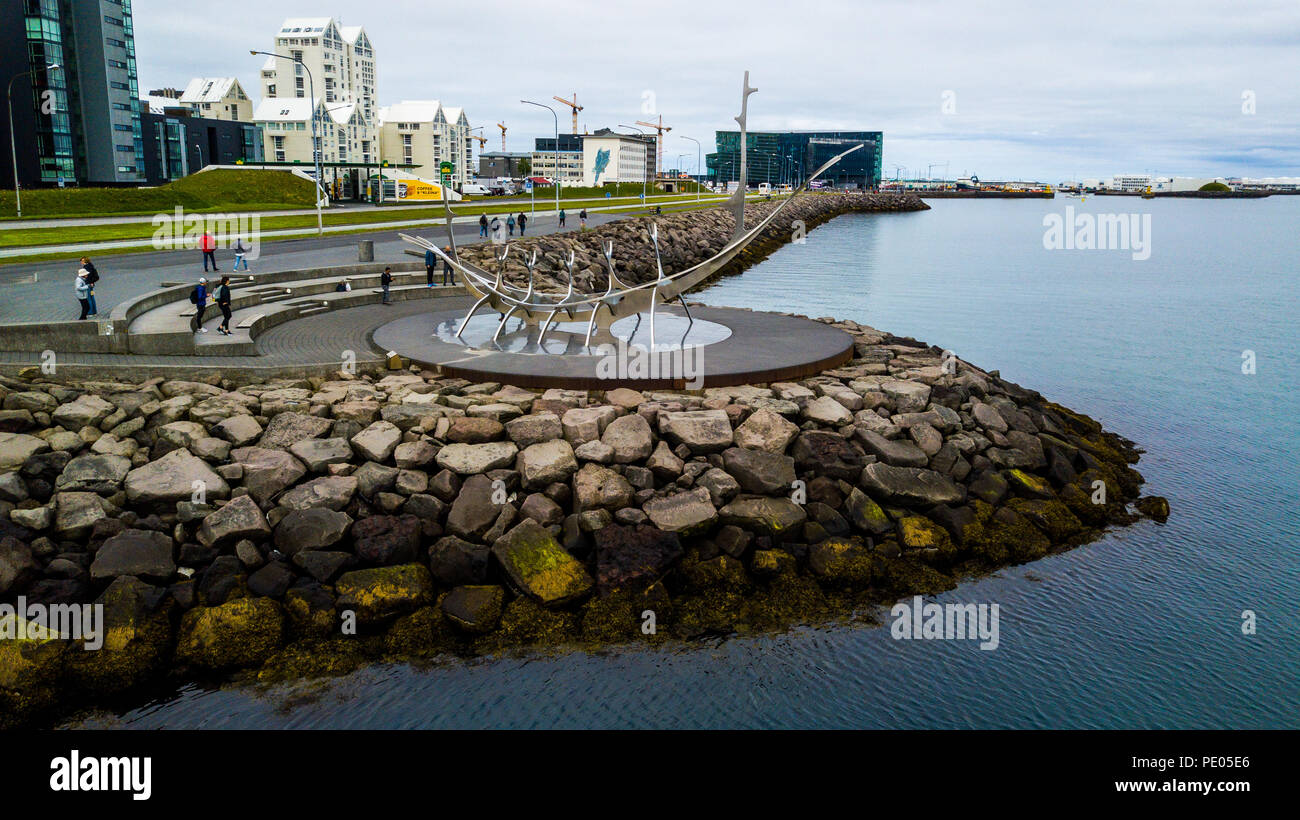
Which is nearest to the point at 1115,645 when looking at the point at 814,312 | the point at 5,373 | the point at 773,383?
the point at 773,383

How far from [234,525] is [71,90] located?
291 feet

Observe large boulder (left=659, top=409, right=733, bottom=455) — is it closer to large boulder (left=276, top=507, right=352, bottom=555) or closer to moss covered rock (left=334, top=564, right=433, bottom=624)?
moss covered rock (left=334, top=564, right=433, bottom=624)

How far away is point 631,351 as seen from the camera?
64.8 ft

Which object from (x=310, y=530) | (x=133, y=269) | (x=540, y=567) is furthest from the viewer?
(x=133, y=269)

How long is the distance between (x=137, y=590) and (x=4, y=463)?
3878 millimetres

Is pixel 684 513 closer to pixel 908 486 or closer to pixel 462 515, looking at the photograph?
pixel 462 515

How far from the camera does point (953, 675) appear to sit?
40.1 feet

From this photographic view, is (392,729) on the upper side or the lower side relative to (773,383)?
lower

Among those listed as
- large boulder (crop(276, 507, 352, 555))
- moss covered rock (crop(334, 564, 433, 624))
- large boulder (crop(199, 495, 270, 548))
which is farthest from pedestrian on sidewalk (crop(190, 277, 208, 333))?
moss covered rock (crop(334, 564, 433, 624))

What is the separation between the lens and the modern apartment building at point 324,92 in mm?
117438

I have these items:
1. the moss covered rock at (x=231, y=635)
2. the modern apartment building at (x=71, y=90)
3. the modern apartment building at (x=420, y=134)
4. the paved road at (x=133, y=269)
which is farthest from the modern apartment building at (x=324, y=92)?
the moss covered rock at (x=231, y=635)

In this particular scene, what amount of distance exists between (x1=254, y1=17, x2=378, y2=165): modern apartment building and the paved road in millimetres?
81055

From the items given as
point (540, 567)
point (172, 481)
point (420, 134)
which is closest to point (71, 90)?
point (420, 134)
